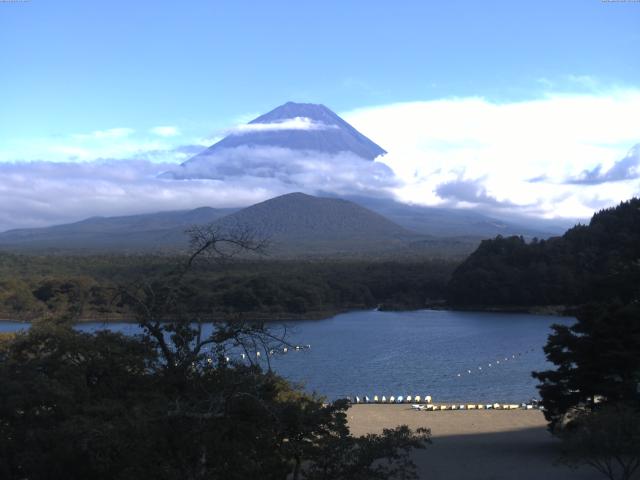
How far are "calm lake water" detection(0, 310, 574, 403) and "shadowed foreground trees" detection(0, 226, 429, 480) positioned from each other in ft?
23.9

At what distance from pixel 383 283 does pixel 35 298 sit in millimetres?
21866

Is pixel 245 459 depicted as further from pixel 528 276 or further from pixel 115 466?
pixel 528 276

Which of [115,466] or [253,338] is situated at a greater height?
[253,338]

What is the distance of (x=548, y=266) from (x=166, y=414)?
41440 millimetres

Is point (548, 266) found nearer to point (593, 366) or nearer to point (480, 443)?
point (480, 443)

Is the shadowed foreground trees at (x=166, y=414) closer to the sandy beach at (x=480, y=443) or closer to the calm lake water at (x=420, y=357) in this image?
the sandy beach at (x=480, y=443)

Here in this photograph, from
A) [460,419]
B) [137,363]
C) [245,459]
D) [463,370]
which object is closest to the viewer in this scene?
[245,459]

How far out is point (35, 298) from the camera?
123ft

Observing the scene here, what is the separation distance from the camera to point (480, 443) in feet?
43.6

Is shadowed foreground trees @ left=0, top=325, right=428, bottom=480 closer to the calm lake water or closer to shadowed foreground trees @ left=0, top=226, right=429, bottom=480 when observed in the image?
shadowed foreground trees @ left=0, top=226, right=429, bottom=480

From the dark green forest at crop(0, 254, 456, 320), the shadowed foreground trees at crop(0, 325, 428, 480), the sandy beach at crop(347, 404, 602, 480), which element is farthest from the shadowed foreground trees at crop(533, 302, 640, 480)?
the dark green forest at crop(0, 254, 456, 320)

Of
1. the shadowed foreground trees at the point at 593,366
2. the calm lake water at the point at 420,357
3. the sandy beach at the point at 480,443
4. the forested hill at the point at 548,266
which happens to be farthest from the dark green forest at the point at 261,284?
the shadowed foreground trees at the point at 593,366

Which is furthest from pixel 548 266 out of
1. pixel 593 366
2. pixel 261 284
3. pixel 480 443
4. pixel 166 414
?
pixel 166 414

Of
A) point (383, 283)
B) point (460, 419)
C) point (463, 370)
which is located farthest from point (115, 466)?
point (383, 283)
